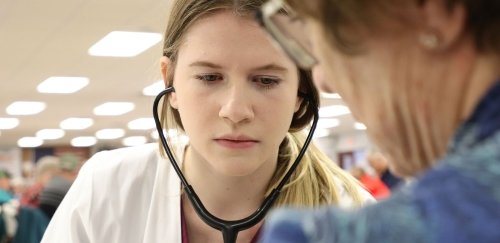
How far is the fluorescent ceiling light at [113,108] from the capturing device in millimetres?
11930

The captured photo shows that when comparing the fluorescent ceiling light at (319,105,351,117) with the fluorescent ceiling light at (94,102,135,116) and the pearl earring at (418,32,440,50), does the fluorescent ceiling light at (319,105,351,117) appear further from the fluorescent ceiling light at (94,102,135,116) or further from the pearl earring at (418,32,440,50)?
the pearl earring at (418,32,440,50)

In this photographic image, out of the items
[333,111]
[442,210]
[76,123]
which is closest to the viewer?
[442,210]

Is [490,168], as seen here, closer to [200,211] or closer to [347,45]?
[347,45]

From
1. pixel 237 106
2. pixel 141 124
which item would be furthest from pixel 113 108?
pixel 237 106

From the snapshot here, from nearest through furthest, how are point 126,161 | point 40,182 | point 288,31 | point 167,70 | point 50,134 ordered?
1. point 288,31
2. point 167,70
3. point 126,161
4. point 40,182
5. point 50,134

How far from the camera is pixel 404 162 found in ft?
1.82

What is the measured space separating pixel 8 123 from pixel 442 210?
1463cm

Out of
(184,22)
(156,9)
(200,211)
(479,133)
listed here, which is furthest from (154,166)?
A: (156,9)

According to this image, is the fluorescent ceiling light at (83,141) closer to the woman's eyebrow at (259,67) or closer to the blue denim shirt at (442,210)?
the woman's eyebrow at (259,67)

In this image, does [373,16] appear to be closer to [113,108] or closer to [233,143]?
[233,143]

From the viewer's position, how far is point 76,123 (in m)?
14.8

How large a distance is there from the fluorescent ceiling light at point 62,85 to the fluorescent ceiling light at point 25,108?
149 cm

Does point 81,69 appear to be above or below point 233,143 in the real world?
above

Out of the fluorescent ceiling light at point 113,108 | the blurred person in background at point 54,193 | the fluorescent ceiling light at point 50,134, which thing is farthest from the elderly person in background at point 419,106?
the fluorescent ceiling light at point 50,134
